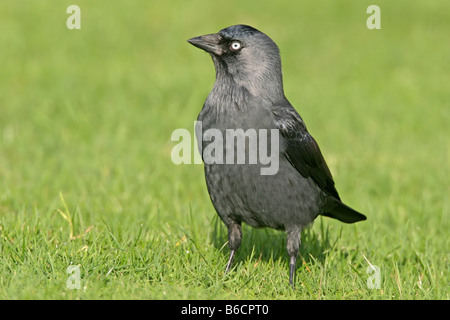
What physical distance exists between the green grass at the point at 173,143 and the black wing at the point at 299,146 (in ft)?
2.10

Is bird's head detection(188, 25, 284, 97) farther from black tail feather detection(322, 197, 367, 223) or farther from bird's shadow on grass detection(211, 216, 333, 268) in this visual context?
bird's shadow on grass detection(211, 216, 333, 268)

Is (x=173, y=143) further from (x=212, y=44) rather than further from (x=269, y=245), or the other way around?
(x=212, y=44)

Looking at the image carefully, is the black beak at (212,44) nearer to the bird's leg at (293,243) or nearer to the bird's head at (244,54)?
the bird's head at (244,54)

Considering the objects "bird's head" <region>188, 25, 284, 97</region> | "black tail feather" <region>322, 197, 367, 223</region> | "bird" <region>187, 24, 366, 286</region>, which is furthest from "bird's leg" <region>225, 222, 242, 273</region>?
"bird's head" <region>188, 25, 284, 97</region>

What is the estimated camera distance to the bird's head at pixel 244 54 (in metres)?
4.70

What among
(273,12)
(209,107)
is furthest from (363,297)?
(273,12)

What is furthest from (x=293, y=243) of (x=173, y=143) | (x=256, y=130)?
(x=173, y=143)

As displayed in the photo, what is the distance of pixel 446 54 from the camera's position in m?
12.9

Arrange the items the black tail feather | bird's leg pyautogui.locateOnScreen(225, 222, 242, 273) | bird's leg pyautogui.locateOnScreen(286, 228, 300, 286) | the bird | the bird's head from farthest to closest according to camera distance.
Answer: the black tail feather < bird's leg pyautogui.locateOnScreen(225, 222, 242, 273) < bird's leg pyautogui.locateOnScreen(286, 228, 300, 286) < the bird's head < the bird

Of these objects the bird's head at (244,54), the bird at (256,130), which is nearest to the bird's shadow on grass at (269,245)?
the bird at (256,130)

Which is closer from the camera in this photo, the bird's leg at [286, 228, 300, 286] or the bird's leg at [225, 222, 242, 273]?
the bird's leg at [286, 228, 300, 286]

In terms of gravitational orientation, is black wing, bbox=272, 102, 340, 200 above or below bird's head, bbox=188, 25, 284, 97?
below

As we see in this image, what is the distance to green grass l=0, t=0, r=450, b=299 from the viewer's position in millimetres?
4582

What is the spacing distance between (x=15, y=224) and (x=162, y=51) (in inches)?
299
